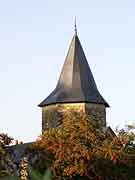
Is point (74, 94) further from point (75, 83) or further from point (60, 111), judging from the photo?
point (60, 111)

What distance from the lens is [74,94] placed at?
60.2 meters

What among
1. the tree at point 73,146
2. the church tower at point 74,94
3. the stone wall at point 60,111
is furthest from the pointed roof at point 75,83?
the tree at point 73,146

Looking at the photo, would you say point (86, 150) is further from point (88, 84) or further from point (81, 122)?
point (88, 84)

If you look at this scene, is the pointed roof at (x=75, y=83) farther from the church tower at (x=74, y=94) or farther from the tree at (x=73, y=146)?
the tree at (x=73, y=146)

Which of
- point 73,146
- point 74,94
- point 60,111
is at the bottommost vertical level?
point 73,146

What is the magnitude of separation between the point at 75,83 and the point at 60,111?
3.67 metres

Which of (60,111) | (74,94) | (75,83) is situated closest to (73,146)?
(60,111)

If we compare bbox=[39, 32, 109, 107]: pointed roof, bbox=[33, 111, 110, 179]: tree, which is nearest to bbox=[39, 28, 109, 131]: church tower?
bbox=[39, 32, 109, 107]: pointed roof

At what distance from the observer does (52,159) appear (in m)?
27.3

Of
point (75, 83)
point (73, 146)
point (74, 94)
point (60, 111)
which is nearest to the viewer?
point (73, 146)

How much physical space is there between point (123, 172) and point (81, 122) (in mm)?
3775

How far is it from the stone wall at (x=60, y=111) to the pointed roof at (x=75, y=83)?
0.50 meters

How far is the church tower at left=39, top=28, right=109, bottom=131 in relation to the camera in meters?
59.7

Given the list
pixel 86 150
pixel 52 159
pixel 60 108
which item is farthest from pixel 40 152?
pixel 60 108
